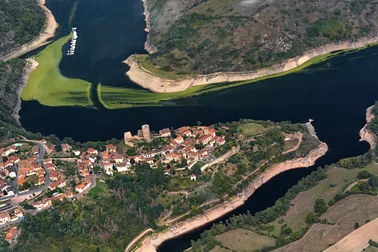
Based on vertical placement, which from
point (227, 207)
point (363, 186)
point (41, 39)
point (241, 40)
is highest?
point (363, 186)

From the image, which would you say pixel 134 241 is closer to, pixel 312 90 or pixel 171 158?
pixel 171 158

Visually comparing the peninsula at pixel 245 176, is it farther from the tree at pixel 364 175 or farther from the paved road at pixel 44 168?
the paved road at pixel 44 168

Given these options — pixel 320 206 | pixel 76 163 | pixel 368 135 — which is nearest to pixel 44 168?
pixel 76 163

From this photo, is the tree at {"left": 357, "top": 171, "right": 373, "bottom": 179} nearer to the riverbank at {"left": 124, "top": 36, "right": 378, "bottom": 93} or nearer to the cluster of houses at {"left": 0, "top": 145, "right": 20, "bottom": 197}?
the riverbank at {"left": 124, "top": 36, "right": 378, "bottom": 93}

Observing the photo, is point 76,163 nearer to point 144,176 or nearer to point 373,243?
point 144,176

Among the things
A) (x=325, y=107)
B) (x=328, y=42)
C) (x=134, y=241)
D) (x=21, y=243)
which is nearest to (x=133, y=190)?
(x=134, y=241)

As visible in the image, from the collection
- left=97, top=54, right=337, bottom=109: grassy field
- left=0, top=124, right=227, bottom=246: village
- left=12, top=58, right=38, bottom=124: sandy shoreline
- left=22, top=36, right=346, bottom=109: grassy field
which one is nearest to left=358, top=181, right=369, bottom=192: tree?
left=0, top=124, right=227, bottom=246: village

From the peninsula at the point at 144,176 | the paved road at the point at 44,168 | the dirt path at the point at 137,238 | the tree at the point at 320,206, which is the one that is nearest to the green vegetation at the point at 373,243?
the tree at the point at 320,206
